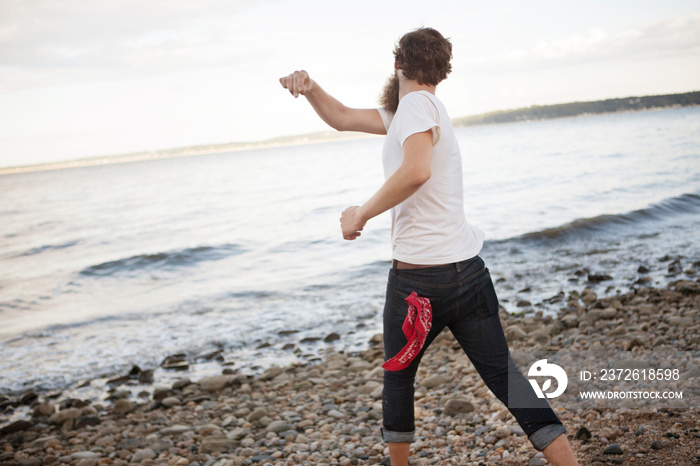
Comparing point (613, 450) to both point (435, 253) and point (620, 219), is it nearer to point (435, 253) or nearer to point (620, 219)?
point (435, 253)

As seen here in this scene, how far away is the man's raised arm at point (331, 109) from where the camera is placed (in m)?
2.75

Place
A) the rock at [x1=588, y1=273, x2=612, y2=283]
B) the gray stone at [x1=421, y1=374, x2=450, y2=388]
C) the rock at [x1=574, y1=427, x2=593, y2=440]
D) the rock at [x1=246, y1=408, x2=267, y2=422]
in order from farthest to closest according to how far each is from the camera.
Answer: the rock at [x1=588, y1=273, x2=612, y2=283] → the gray stone at [x1=421, y1=374, x2=450, y2=388] → the rock at [x1=246, y1=408, x2=267, y2=422] → the rock at [x1=574, y1=427, x2=593, y2=440]

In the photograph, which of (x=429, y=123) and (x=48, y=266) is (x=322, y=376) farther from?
(x=48, y=266)

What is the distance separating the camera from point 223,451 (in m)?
4.38

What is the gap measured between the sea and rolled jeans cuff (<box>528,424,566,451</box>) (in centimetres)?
483

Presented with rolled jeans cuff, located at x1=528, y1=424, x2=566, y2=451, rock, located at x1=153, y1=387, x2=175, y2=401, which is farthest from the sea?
rolled jeans cuff, located at x1=528, y1=424, x2=566, y2=451

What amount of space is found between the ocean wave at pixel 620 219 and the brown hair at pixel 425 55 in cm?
1228

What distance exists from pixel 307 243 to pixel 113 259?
21.0 feet

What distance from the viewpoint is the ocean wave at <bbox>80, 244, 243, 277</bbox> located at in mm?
15500

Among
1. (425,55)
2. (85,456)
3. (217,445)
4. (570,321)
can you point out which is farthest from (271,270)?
(425,55)

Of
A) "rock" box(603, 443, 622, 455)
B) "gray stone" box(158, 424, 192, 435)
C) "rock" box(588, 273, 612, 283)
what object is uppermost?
"rock" box(603, 443, 622, 455)

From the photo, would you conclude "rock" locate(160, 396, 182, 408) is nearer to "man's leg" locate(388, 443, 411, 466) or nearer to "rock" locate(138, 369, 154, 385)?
"rock" locate(138, 369, 154, 385)

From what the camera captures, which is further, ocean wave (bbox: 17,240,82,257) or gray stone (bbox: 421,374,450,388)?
ocean wave (bbox: 17,240,82,257)

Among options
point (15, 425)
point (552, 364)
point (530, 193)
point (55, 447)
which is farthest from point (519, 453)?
point (530, 193)
